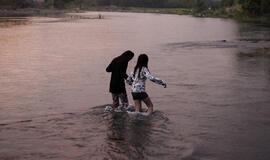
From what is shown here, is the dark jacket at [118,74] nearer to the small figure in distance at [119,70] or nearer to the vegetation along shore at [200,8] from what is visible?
the small figure in distance at [119,70]

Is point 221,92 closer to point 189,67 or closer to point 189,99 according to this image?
point 189,99

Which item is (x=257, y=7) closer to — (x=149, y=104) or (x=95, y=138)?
(x=149, y=104)

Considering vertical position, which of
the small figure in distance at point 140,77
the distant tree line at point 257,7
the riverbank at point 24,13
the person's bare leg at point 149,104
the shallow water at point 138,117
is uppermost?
the distant tree line at point 257,7

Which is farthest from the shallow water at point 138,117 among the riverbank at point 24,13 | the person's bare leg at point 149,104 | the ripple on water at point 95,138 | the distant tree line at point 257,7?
Answer: the riverbank at point 24,13

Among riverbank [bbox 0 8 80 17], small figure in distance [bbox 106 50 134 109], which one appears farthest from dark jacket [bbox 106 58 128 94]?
riverbank [bbox 0 8 80 17]

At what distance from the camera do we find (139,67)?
29.1 ft

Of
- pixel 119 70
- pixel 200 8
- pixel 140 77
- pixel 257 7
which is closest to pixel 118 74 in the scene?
pixel 119 70

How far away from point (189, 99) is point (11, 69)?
846 centimetres

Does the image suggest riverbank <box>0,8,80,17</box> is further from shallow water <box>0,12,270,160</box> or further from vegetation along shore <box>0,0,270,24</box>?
shallow water <box>0,12,270,160</box>

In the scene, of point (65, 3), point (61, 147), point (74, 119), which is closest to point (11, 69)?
point (74, 119)

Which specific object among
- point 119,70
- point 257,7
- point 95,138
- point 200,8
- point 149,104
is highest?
point 257,7

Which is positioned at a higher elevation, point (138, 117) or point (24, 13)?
point (138, 117)

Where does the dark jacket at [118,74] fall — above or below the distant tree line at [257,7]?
below

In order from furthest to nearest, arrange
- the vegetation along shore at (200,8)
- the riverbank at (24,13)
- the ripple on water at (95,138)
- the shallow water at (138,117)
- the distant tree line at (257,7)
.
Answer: the riverbank at (24,13), the vegetation along shore at (200,8), the distant tree line at (257,7), the shallow water at (138,117), the ripple on water at (95,138)
